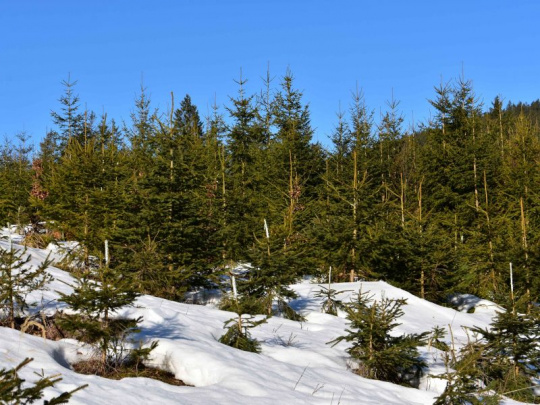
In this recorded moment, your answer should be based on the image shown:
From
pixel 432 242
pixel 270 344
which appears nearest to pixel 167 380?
pixel 270 344

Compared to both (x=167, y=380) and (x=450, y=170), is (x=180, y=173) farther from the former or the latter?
(x=450, y=170)

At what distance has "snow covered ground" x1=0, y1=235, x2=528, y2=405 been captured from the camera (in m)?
4.52

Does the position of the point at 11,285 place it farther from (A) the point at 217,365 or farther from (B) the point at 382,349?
(B) the point at 382,349

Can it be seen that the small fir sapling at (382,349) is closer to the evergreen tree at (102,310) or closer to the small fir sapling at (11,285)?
the evergreen tree at (102,310)

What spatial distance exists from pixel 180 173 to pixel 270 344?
5.35m

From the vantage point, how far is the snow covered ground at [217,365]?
452 centimetres

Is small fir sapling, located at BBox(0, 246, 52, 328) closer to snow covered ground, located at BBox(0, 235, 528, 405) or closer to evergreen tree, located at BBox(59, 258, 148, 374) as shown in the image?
snow covered ground, located at BBox(0, 235, 528, 405)

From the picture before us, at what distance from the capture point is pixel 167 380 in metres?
5.31

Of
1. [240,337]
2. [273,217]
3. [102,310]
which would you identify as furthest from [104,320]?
[273,217]

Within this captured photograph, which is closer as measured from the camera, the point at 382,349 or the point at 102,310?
the point at 102,310

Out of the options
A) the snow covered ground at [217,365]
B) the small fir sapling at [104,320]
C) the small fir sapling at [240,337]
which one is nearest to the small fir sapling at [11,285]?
the snow covered ground at [217,365]

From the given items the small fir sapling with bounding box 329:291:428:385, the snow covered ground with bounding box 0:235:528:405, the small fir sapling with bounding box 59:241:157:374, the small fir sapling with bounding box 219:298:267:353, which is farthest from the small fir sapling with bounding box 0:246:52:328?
the small fir sapling with bounding box 329:291:428:385

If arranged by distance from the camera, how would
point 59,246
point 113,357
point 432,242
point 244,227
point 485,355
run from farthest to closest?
point 244,227 < point 432,242 < point 59,246 < point 485,355 < point 113,357

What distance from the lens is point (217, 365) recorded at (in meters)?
5.42
